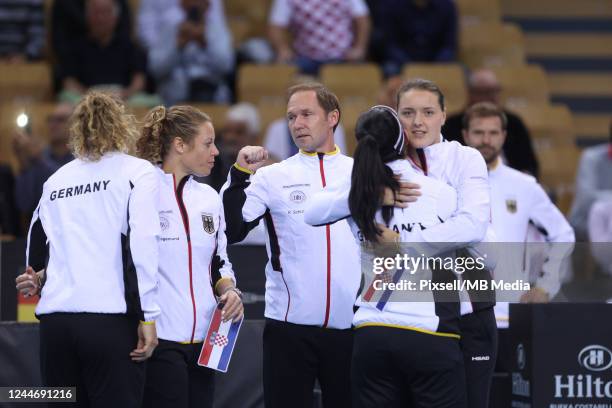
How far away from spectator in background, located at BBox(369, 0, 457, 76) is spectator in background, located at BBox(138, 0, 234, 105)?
157 cm

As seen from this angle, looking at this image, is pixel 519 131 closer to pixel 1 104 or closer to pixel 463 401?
pixel 463 401

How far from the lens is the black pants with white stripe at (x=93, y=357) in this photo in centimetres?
480

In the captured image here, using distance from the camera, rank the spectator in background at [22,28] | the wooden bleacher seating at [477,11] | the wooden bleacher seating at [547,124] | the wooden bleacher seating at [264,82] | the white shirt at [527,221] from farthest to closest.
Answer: the wooden bleacher seating at [477,11] < the spectator in background at [22,28] < the wooden bleacher seating at [547,124] < the wooden bleacher seating at [264,82] < the white shirt at [527,221]

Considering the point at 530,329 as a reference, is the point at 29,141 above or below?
above

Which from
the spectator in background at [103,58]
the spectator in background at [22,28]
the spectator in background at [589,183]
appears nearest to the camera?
the spectator in background at [589,183]

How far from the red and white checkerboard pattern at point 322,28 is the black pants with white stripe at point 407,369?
6975mm

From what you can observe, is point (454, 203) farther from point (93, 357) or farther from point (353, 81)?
point (353, 81)

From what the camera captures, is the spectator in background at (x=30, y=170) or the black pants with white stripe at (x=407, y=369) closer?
the black pants with white stripe at (x=407, y=369)

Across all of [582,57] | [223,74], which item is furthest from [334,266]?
[582,57]

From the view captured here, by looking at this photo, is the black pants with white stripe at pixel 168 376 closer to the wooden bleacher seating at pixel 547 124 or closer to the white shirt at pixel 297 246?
the white shirt at pixel 297 246

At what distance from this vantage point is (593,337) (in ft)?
19.7

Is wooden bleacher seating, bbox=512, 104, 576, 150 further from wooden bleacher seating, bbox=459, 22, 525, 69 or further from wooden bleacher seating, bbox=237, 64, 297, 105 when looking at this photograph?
wooden bleacher seating, bbox=237, 64, 297, 105

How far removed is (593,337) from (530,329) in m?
0.32

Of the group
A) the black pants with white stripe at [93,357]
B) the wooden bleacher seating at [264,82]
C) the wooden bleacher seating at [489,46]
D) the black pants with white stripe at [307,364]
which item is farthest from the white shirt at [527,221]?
the wooden bleacher seating at [489,46]
